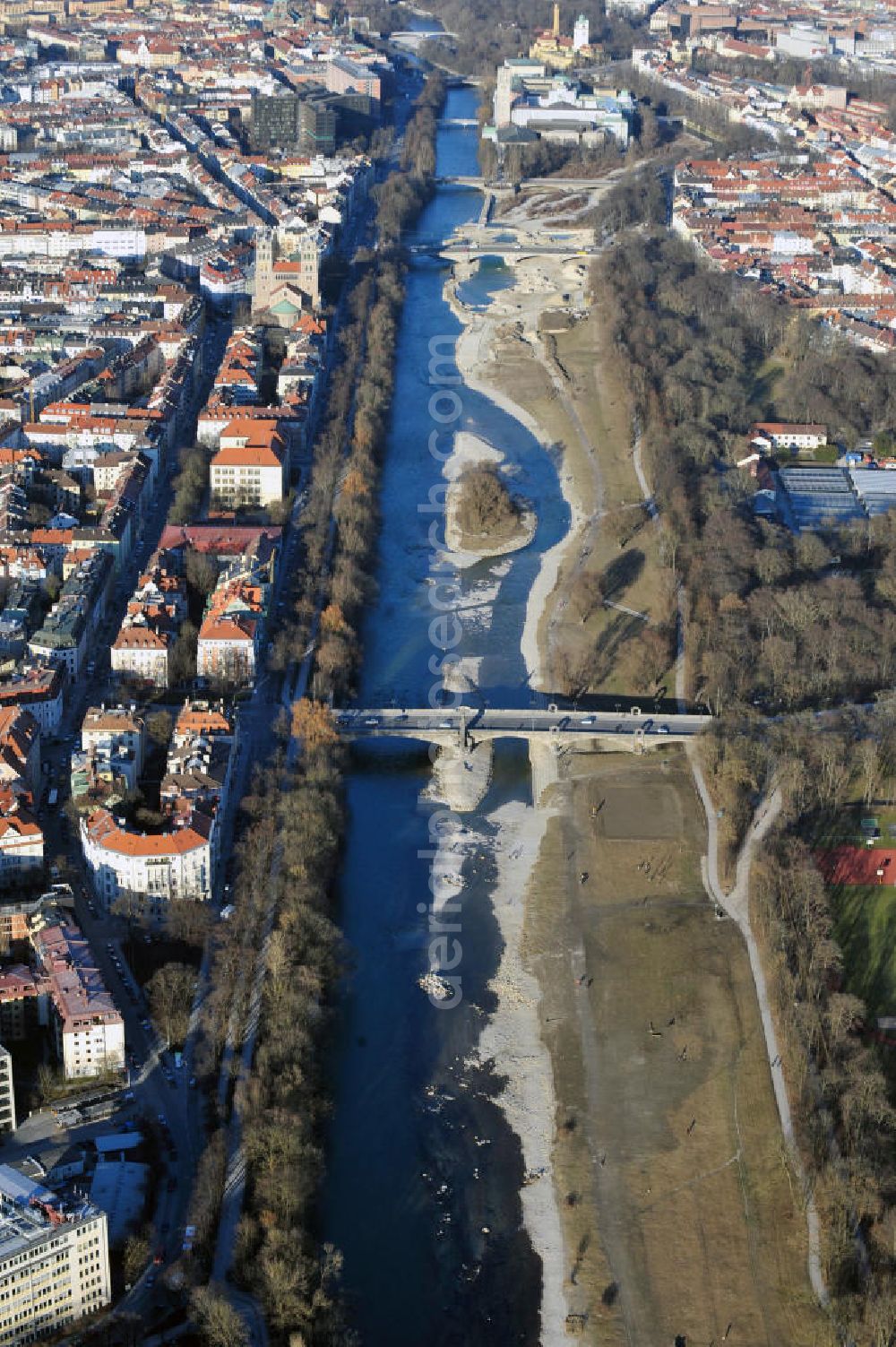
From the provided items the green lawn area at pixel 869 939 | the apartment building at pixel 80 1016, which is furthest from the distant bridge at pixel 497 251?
the apartment building at pixel 80 1016

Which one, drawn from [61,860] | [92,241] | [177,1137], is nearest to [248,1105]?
[177,1137]

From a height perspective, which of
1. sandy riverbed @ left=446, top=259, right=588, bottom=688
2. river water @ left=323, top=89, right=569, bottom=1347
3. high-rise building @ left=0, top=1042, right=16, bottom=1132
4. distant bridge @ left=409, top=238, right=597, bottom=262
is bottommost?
river water @ left=323, top=89, right=569, bottom=1347

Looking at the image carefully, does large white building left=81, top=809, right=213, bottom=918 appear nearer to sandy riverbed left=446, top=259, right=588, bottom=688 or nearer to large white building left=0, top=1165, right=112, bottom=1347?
large white building left=0, top=1165, right=112, bottom=1347

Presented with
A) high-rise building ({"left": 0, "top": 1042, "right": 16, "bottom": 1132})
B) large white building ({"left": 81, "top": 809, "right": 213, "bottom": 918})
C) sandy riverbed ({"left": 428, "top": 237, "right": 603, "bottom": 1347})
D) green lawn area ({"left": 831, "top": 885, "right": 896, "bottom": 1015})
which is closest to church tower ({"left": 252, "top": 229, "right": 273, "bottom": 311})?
sandy riverbed ({"left": 428, "top": 237, "right": 603, "bottom": 1347})

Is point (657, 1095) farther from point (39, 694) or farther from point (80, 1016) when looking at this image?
point (39, 694)

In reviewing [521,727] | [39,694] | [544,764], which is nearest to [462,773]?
[544,764]

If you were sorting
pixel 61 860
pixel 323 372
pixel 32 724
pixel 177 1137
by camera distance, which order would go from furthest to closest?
1. pixel 323 372
2. pixel 32 724
3. pixel 61 860
4. pixel 177 1137

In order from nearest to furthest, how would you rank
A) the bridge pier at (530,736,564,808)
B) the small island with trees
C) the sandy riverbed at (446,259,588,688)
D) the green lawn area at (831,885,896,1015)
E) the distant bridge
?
the green lawn area at (831,885,896,1015), the bridge pier at (530,736,564,808), the sandy riverbed at (446,259,588,688), the small island with trees, the distant bridge

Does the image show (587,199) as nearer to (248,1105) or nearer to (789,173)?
(789,173)
